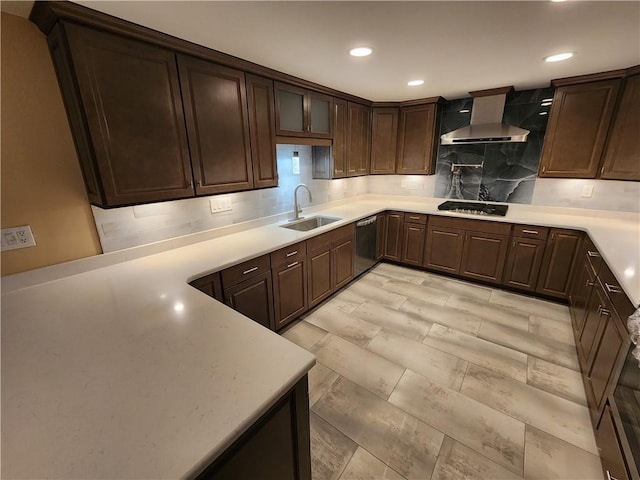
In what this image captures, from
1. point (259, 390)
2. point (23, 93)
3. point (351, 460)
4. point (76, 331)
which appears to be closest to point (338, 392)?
point (351, 460)

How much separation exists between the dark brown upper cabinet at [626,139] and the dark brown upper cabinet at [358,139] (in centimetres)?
245

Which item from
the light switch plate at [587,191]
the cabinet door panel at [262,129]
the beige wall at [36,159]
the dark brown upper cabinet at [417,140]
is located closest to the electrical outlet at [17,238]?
the beige wall at [36,159]

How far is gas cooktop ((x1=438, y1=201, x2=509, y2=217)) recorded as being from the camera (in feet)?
10.8

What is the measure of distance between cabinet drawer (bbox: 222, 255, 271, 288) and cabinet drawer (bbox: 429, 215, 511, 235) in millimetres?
2338

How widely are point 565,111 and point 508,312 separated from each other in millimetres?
2104

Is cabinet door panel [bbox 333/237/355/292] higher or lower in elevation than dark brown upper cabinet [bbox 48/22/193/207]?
lower

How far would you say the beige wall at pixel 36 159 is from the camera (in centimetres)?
141

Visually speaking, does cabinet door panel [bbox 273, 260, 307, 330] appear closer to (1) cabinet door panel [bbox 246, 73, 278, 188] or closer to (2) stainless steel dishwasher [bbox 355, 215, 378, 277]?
(1) cabinet door panel [bbox 246, 73, 278, 188]

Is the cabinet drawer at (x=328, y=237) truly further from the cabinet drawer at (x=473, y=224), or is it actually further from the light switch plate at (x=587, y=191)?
the light switch plate at (x=587, y=191)

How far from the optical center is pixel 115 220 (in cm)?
→ 184

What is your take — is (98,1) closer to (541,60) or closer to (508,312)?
(541,60)

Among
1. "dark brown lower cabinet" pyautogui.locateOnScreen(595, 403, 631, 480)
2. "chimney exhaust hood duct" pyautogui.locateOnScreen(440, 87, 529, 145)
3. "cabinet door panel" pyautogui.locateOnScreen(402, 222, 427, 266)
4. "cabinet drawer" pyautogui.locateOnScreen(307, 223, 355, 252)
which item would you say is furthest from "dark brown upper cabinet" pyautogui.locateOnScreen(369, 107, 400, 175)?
"dark brown lower cabinet" pyautogui.locateOnScreen(595, 403, 631, 480)

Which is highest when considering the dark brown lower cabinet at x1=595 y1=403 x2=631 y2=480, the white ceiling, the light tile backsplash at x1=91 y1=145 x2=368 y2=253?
the white ceiling

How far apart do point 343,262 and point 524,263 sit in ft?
6.56
